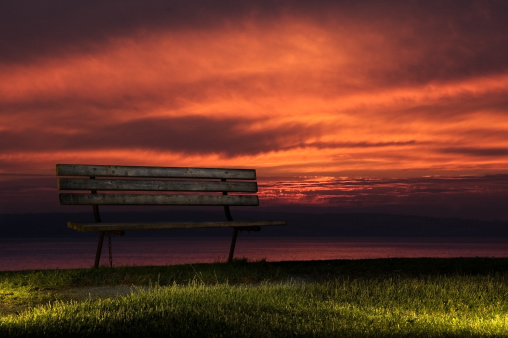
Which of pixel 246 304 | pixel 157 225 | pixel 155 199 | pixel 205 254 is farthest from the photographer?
pixel 205 254

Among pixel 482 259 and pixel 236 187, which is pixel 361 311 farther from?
pixel 482 259

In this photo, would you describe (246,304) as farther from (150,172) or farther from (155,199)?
(150,172)

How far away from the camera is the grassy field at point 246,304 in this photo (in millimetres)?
5309

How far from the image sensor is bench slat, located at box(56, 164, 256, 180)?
9.46 m

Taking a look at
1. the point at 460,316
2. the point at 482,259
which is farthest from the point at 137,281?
the point at 482,259

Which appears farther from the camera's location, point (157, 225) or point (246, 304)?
point (157, 225)

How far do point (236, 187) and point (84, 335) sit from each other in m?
6.13

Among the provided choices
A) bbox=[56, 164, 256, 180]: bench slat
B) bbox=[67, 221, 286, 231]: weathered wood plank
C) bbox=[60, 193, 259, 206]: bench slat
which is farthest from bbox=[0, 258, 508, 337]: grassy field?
bbox=[56, 164, 256, 180]: bench slat

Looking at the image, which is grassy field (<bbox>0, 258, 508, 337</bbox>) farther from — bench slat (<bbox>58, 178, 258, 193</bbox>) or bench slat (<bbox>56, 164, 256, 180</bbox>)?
bench slat (<bbox>56, 164, 256, 180</bbox>)

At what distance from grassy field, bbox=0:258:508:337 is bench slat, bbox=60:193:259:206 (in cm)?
112

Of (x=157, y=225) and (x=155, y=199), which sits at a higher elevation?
(x=155, y=199)

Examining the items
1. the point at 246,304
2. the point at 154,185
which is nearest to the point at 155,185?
the point at 154,185

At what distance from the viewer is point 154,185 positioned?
33.3ft

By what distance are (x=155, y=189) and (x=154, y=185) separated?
0.23 feet
